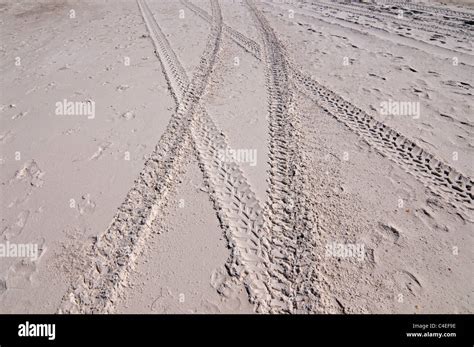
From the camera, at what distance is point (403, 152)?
4.80m

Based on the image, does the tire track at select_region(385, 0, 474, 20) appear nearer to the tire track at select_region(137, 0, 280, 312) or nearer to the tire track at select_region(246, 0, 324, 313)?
the tire track at select_region(246, 0, 324, 313)

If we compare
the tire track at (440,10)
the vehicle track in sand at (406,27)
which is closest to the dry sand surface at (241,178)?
the vehicle track in sand at (406,27)

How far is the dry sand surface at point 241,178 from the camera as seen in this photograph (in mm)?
3291

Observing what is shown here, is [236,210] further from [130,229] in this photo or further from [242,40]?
[242,40]

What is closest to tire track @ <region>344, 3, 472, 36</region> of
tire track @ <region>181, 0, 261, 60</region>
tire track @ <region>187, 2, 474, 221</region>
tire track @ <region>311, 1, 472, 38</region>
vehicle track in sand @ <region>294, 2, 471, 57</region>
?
tire track @ <region>311, 1, 472, 38</region>

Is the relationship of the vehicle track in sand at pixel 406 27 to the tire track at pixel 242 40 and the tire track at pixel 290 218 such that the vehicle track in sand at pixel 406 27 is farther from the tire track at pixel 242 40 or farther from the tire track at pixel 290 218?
the tire track at pixel 290 218

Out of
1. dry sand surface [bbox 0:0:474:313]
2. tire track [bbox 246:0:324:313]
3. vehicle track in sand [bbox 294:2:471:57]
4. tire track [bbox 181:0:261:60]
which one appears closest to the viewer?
tire track [bbox 246:0:324:313]

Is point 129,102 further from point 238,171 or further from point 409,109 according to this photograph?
point 409,109

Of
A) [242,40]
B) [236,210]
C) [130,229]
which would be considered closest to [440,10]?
[242,40]

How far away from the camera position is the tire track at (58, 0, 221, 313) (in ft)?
10.6

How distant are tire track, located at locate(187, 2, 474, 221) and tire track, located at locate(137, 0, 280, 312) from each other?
2148 mm

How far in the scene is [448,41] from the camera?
833 centimetres

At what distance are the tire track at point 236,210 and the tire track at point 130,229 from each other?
29cm
